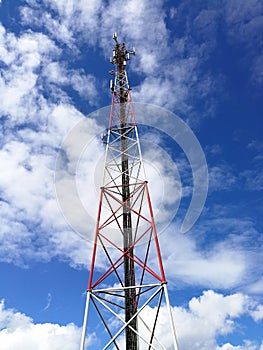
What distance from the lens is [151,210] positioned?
20.0 metres

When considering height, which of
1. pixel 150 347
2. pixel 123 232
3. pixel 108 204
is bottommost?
pixel 150 347

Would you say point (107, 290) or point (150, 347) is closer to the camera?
point (150, 347)

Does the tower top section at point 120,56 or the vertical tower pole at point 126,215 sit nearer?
the vertical tower pole at point 126,215

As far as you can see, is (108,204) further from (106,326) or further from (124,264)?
(106,326)

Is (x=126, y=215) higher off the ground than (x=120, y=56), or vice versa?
(x=120, y=56)

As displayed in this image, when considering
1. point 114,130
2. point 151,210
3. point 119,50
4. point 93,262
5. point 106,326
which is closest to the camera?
point 106,326

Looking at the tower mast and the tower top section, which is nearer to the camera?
the tower mast

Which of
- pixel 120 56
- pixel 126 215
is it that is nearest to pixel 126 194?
pixel 126 215

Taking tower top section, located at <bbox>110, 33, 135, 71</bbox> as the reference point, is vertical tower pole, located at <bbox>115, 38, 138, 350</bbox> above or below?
below

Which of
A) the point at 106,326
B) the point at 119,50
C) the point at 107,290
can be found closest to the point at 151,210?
the point at 107,290

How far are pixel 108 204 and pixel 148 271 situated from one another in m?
5.34

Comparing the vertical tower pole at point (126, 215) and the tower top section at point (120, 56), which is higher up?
the tower top section at point (120, 56)

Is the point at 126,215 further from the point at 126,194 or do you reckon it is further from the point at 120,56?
the point at 120,56

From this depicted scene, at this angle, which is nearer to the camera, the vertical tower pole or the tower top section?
the vertical tower pole
